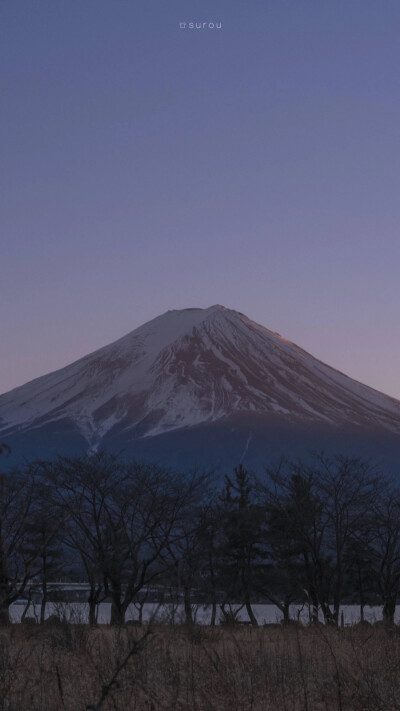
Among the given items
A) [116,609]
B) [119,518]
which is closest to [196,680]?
[116,609]

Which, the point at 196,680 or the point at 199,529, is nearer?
the point at 196,680

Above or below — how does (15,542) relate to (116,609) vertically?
above

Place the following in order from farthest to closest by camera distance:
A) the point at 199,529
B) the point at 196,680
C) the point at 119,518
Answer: the point at 199,529 → the point at 119,518 → the point at 196,680

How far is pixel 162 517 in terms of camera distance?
36.1m

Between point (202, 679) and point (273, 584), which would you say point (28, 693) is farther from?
point (273, 584)

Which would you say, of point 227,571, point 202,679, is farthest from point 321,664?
point 227,571

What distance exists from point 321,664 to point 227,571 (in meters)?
38.8

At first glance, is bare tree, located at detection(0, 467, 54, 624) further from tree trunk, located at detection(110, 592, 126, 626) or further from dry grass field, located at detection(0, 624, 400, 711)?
tree trunk, located at detection(110, 592, 126, 626)

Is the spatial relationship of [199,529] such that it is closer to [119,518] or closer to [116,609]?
[119,518]

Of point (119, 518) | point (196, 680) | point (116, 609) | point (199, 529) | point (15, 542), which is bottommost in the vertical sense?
point (116, 609)

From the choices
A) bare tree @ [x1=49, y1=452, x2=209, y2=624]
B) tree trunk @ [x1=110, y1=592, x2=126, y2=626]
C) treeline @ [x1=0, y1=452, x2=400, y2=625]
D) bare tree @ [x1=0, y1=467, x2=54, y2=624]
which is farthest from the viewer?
treeline @ [x1=0, y1=452, x2=400, y2=625]

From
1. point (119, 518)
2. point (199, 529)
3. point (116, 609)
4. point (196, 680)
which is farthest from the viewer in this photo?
point (199, 529)

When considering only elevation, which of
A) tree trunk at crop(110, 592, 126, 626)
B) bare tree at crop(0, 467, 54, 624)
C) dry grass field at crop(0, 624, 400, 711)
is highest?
bare tree at crop(0, 467, 54, 624)

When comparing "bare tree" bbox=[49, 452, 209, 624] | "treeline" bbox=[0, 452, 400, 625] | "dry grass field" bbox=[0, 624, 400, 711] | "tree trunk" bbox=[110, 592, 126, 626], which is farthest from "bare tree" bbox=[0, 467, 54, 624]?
"tree trunk" bbox=[110, 592, 126, 626]
